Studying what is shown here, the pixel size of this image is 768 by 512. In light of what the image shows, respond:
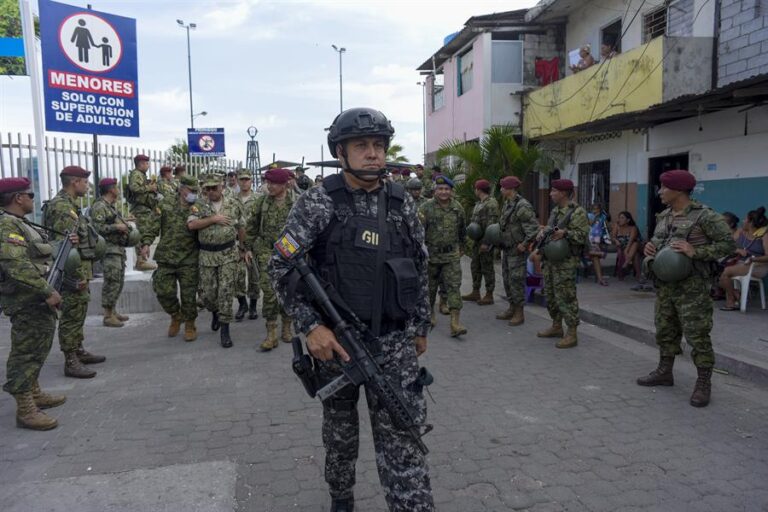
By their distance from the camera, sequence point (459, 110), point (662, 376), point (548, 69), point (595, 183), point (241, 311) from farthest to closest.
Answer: point (459, 110) < point (548, 69) < point (595, 183) < point (241, 311) < point (662, 376)

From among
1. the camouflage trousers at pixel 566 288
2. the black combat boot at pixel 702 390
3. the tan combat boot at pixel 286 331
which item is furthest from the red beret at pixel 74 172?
the black combat boot at pixel 702 390

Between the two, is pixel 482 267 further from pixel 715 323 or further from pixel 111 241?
pixel 111 241

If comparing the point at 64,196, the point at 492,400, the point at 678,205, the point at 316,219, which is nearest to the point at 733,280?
the point at 678,205

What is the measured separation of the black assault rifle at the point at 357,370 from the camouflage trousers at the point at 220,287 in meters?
4.03

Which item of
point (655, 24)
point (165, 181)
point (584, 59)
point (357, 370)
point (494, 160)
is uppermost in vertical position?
point (655, 24)

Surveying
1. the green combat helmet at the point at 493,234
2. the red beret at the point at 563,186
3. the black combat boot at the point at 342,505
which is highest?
the red beret at the point at 563,186

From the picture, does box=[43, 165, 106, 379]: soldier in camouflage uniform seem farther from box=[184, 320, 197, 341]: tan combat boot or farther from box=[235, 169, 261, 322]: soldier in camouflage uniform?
box=[235, 169, 261, 322]: soldier in camouflage uniform

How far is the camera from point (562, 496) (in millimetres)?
3104

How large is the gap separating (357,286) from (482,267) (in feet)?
21.1

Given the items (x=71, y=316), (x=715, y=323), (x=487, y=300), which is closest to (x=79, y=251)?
(x=71, y=316)

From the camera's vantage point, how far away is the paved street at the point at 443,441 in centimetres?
313

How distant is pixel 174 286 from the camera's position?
6.63 metres

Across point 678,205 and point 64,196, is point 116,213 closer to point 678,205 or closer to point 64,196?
point 64,196

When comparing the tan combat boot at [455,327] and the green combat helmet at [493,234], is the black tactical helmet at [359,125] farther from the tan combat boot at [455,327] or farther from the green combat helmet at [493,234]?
the green combat helmet at [493,234]
